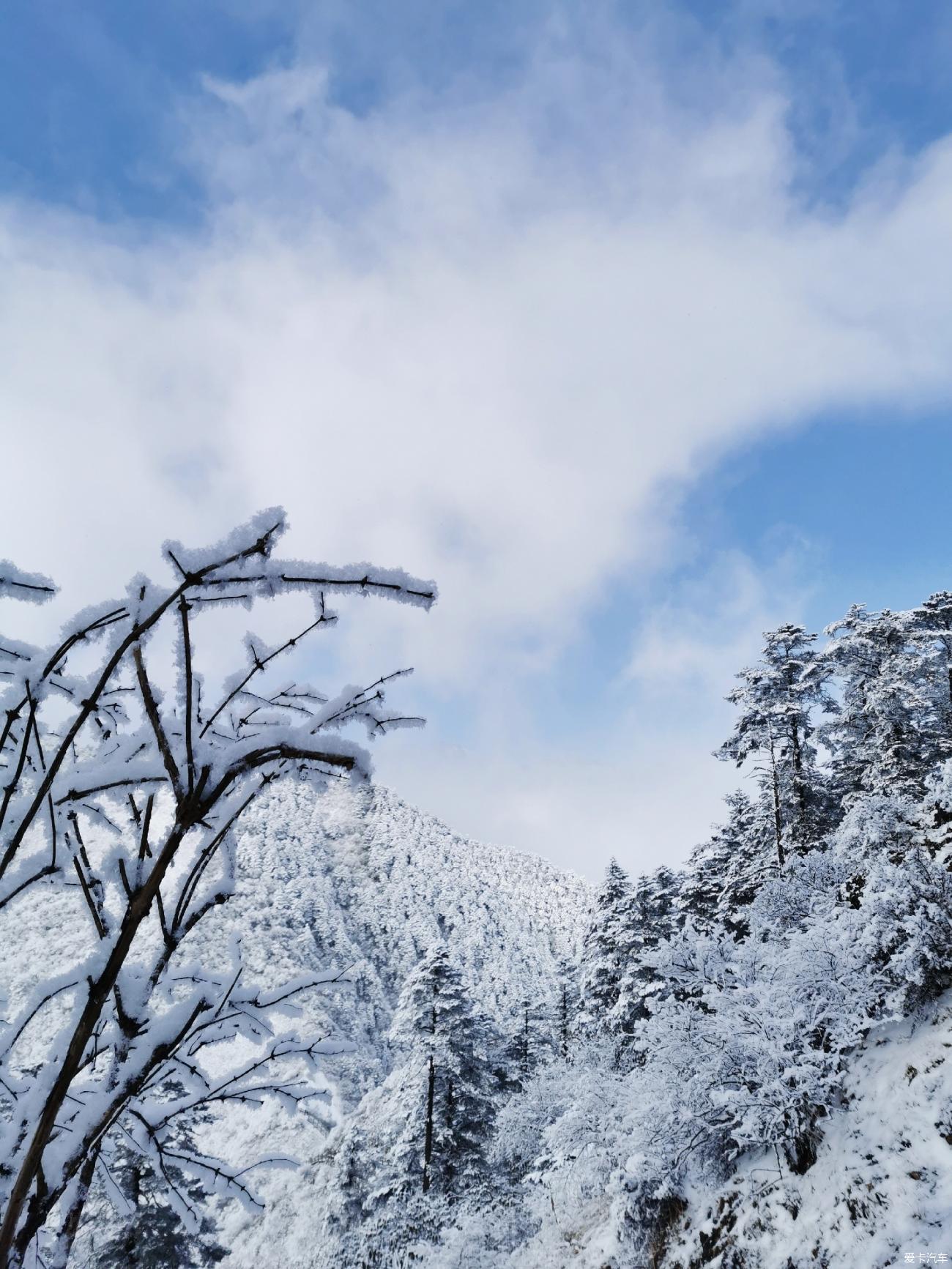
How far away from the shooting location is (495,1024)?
25.8 m

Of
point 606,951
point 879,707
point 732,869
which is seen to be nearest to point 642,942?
point 606,951

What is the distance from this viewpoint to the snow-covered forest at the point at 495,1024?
1.39 meters

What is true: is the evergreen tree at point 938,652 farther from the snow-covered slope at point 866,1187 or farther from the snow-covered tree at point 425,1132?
the snow-covered tree at point 425,1132

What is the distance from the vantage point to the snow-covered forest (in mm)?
1391

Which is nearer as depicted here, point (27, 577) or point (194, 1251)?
point (27, 577)

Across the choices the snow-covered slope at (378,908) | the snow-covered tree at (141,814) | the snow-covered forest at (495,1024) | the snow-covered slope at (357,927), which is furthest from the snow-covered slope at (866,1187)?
the snow-covered slope at (378,908)

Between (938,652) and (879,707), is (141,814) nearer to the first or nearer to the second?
(879,707)

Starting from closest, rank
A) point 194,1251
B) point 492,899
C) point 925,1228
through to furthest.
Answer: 1. point 925,1228
2. point 194,1251
3. point 492,899

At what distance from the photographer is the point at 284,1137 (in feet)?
105

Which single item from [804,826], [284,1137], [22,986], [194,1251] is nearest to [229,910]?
[22,986]

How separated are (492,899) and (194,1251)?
252 feet

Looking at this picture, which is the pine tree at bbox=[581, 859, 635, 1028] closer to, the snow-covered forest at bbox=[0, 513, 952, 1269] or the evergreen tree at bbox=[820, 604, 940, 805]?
the snow-covered forest at bbox=[0, 513, 952, 1269]

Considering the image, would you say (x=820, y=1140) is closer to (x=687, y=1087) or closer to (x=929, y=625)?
(x=687, y=1087)

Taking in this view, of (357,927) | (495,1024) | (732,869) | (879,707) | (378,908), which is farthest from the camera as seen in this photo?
(378,908)
